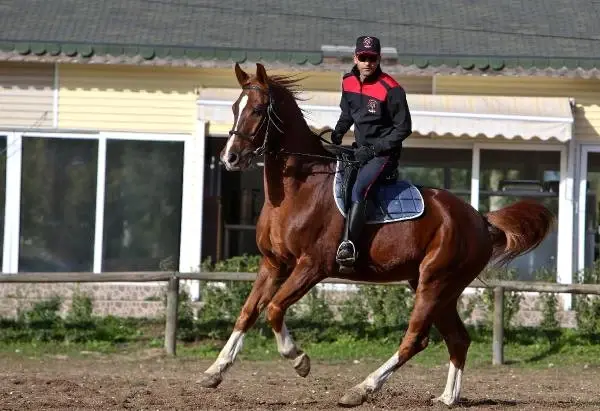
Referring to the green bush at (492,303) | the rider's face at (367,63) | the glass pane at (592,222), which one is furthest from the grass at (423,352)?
the rider's face at (367,63)

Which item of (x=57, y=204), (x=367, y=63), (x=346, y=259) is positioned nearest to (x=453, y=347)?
(x=346, y=259)

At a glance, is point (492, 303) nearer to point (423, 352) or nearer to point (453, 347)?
point (423, 352)

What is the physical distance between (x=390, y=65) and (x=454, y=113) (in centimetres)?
112

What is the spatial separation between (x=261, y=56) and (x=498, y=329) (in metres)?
5.09

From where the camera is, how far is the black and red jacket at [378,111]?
966cm

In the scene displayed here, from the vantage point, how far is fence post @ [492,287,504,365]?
13820 mm

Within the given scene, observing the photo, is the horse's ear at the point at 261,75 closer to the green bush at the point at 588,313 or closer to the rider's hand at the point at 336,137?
the rider's hand at the point at 336,137

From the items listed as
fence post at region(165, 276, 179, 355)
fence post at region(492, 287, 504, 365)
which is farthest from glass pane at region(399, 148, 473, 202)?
fence post at region(165, 276, 179, 355)

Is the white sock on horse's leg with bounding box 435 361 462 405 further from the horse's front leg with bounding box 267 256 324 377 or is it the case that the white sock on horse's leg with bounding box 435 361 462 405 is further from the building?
the building

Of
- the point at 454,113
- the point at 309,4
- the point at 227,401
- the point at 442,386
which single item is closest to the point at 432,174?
the point at 454,113

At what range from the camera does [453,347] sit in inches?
394

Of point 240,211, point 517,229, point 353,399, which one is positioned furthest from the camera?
point 240,211

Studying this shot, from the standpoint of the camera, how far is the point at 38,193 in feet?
55.5

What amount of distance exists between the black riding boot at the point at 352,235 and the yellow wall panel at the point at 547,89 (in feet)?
24.4
